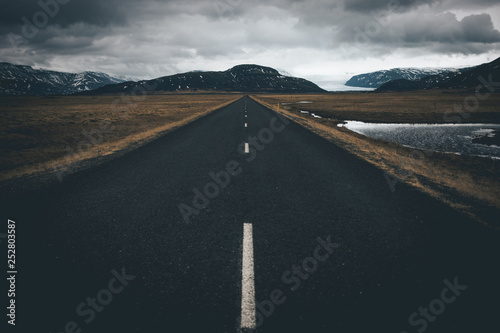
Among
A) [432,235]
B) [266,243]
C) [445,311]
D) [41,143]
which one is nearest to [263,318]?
[266,243]

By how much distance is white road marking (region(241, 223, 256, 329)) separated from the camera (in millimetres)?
2473

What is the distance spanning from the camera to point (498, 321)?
2.47m

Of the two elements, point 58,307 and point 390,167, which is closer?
point 58,307

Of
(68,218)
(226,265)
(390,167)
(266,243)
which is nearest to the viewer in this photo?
(226,265)

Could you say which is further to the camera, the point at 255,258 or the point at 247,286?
the point at 255,258

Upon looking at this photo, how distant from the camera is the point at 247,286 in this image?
2887 millimetres

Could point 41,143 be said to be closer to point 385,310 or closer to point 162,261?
point 162,261

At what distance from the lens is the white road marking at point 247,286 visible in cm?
247

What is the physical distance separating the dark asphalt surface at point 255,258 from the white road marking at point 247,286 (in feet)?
0.23

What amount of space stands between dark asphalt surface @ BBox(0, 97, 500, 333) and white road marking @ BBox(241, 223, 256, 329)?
7 cm

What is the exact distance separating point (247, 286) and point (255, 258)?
0.54 meters

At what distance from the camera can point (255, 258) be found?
340 cm

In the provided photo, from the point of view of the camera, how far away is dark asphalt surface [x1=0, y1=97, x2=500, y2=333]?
8.28ft

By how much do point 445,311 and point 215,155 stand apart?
7.84 m
